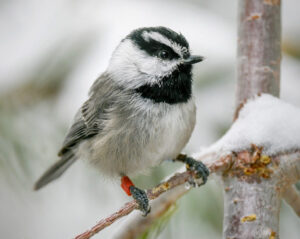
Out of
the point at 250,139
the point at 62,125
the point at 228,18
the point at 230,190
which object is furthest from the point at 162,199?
the point at 228,18

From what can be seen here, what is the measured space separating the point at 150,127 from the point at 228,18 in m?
1.23

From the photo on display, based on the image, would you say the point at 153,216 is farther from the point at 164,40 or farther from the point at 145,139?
the point at 164,40

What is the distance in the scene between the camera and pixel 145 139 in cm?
125

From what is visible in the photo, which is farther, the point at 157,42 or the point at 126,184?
the point at 126,184

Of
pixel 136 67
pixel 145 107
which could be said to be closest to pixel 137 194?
pixel 145 107

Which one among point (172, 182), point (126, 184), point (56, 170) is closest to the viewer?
point (172, 182)

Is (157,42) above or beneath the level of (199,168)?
above

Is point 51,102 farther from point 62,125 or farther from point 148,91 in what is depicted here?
point 148,91

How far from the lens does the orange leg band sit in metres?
1.36

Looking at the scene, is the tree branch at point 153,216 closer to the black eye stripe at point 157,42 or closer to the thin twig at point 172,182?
the thin twig at point 172,182

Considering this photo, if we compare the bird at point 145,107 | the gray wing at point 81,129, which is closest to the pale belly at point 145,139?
the bird at point 145,107

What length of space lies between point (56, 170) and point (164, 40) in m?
0.74

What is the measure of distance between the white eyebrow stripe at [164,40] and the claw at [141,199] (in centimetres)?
47

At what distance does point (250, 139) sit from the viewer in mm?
1145
